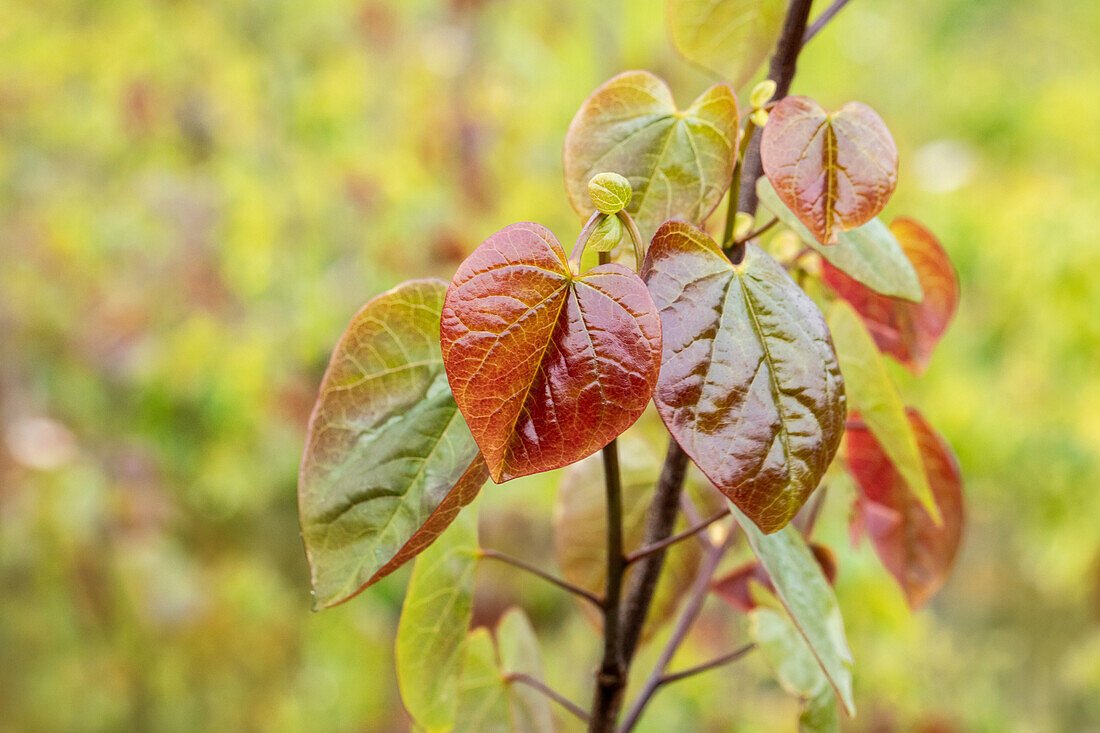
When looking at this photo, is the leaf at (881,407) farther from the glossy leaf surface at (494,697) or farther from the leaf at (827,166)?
the glossy leaf surface at (494,697)

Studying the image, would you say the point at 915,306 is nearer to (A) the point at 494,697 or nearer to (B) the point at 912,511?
(B) the point at 912,511

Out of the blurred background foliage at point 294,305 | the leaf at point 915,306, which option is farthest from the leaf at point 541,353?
the blurred background foliage at point 294,305

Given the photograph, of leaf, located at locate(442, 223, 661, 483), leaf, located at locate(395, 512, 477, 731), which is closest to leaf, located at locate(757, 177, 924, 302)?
leaf, located at locate(442, 223, 661, 483)

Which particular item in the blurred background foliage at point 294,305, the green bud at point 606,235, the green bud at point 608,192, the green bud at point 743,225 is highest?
the green bud at point 608,192

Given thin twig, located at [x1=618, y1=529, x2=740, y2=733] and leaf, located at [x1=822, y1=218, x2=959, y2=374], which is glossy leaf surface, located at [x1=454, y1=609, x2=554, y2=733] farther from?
leaf, located at [x1=822, y1=218, x2=959, y2=374]

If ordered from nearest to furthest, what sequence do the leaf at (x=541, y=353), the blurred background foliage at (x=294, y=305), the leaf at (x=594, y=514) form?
the leaf at (x=541, y=353) < the leaf at (x=594, y=514) < the blurred background foliage at (x=294, y=305)

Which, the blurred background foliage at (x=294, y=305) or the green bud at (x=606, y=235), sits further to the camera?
the blurred background foliage at (x=294, y=305)
